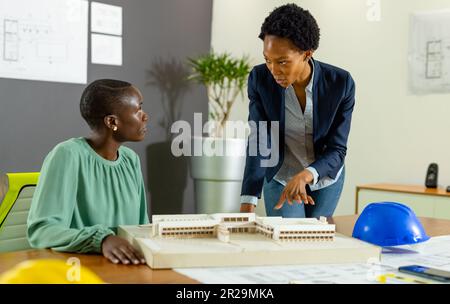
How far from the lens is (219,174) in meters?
4.68

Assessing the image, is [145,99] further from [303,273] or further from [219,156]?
[303,273]

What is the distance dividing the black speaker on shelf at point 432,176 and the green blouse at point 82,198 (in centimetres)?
266

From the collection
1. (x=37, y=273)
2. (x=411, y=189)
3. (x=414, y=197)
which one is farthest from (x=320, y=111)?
(x=411, y=189)

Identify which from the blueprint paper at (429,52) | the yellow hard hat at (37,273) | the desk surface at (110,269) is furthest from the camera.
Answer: the blueprint paper at (429,52)

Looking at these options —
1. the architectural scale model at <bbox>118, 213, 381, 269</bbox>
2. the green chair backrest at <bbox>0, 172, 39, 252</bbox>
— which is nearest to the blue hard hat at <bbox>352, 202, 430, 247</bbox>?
the architectural scale model at <bbox>118, 213, 381, 269</bbox>

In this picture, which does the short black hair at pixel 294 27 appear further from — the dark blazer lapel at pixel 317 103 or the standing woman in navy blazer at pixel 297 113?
the dark blazer lapel at pixel 317 103

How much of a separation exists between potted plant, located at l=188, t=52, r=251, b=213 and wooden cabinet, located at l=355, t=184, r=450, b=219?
→ 3.86ft

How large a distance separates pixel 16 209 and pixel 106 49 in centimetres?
280

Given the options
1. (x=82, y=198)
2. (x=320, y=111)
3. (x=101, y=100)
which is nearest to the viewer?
(x=82, y=198)

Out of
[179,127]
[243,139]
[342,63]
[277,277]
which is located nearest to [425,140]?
[342,63]

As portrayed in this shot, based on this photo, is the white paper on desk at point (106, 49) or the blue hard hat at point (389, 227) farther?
the white paper on desk at point (106, 49)

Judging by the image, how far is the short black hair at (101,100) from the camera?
1614mm

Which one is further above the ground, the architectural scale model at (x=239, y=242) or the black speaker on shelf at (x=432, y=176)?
the architectural scale model at (x=239, y=242)

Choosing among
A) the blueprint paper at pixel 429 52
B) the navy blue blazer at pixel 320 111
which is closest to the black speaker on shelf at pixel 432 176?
the blueprint paper at pixel 429 52
